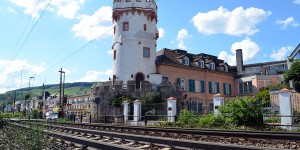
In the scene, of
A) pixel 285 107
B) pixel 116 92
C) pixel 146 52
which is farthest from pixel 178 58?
pixel 285 107

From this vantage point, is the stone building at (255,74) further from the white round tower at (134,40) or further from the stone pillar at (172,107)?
the stone pillar at (172,107)

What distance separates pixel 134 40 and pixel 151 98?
1072 cm

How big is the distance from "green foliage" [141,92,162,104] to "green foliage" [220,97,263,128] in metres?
16.5

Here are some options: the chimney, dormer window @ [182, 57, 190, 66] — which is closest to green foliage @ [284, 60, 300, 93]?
dormer window @ [182, 57, 190, 66]

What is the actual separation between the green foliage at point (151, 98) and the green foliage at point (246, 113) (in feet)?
54.0

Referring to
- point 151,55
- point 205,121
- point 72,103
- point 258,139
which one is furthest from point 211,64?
point 72,103

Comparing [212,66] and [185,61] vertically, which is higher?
[185,61]

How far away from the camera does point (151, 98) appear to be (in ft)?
108

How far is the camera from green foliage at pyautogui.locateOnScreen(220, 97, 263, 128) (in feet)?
52.3

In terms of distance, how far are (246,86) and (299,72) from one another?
97.8ft

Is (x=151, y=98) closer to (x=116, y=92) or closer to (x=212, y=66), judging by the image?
(x=116, y=92)

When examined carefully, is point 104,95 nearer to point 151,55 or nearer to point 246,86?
point 151,55

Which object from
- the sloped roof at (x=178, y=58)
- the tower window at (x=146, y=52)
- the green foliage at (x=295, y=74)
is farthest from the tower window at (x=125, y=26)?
the green foliage at (x=295, y=74)

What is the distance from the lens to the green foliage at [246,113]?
15938mm
